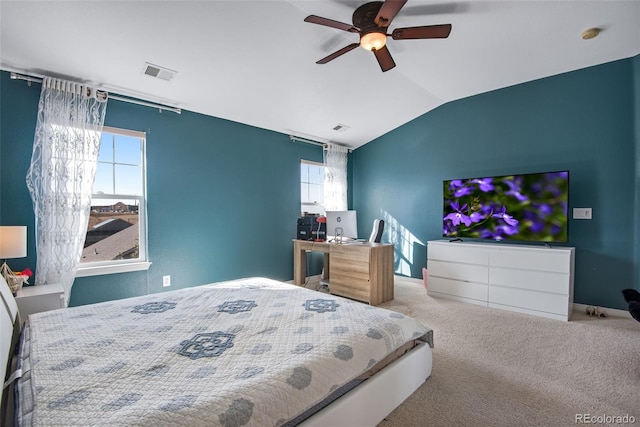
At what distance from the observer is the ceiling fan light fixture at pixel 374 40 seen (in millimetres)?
1983

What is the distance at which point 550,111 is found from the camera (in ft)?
10.9

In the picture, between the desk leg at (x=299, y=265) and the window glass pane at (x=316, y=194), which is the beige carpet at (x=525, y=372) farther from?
the window glass pane at (x=316, y=194)

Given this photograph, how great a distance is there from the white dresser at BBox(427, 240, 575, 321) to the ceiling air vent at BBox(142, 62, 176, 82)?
3.58 meters

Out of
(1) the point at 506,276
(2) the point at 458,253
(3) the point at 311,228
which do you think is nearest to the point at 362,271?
(3) the point at 311,228

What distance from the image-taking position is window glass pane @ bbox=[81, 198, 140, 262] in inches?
114

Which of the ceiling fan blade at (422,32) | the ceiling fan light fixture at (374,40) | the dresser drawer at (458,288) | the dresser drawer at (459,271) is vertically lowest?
the dresser drawer at (458,288)

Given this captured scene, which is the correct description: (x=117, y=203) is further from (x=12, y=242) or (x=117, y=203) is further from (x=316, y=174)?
(x=316, y=174)

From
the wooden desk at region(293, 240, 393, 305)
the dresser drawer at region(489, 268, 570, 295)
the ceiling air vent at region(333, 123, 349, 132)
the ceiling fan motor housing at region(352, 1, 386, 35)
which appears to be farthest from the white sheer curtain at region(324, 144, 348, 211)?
the ceiling fan motor housing at region(352, 1, 386, 35)

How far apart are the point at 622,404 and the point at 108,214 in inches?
171

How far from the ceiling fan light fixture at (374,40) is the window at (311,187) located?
2652 mm

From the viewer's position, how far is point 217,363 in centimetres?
115

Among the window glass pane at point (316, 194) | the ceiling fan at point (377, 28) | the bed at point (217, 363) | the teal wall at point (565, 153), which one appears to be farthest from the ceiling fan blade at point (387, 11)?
the window glass pane at point (316, 194)

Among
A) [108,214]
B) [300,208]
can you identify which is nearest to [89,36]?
[108,214]

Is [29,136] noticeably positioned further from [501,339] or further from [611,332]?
[611,332]
